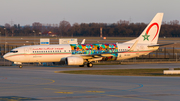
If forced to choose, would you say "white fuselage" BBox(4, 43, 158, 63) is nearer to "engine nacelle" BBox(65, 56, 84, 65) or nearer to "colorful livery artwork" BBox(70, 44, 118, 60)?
"colorful livery artwork" BBox(70, 44, 118, 60)

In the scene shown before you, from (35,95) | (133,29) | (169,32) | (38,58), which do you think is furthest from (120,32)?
(35,95)

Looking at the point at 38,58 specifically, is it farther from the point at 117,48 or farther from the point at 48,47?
the point at 117,48

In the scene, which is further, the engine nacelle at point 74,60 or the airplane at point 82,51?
the airplane at point 82,51

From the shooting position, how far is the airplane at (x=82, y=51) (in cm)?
4447

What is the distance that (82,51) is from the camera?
4678cm

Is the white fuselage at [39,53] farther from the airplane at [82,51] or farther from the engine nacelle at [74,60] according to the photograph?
the engine nacelle at [74,60]

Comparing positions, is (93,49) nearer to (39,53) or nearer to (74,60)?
(74,60)

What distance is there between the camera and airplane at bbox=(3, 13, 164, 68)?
44469 mm

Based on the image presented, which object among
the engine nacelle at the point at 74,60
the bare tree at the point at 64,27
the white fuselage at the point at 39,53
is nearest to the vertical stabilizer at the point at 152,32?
the white fuselage at the point at 39,53

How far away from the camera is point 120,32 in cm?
14450

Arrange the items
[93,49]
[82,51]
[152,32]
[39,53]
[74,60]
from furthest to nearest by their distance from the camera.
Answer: [152,32] → [93,49] → [82,51] → [39,53] → [74,60]

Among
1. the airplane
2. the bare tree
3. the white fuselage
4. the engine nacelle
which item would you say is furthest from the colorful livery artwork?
the bare tree

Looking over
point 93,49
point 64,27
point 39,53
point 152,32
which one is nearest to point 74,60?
point 93,49

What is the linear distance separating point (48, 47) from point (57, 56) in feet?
7.40
